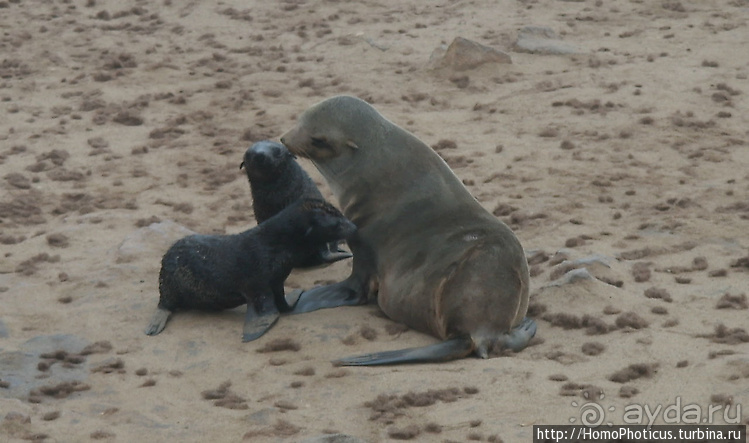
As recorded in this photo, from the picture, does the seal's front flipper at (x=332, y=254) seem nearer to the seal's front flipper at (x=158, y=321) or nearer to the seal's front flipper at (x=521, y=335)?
the seal's front flipper at (x=158, y=321)

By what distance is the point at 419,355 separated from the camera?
18.9 feet

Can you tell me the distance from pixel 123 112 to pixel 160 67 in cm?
130

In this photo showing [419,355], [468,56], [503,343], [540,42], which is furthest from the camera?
[540,42]

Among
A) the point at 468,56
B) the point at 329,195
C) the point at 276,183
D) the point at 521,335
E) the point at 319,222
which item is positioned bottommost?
the point at 329,195

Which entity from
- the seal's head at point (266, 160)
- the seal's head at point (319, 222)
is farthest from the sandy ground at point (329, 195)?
the seal's head at point (266, 160)

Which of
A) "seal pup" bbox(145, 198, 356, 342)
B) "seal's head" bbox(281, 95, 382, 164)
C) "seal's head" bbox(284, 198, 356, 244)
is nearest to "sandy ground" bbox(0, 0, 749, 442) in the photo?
"seal pup" bbox(145, 198, 356, 342)

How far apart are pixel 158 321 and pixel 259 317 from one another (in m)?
0.59

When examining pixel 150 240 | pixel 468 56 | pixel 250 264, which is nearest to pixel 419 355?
pixel 250 264

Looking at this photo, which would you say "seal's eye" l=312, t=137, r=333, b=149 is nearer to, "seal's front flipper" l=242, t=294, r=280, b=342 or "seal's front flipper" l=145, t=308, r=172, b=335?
"seal's front flipper" l=242, t=294, r=280, b=342

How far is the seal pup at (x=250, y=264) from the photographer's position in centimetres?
648

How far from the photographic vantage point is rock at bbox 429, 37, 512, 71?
11219 mm

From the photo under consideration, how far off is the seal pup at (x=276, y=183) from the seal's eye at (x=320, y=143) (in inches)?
17.3

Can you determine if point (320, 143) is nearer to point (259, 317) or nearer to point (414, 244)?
point (414, 244)

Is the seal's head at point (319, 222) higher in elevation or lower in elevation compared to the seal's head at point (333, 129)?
lower
